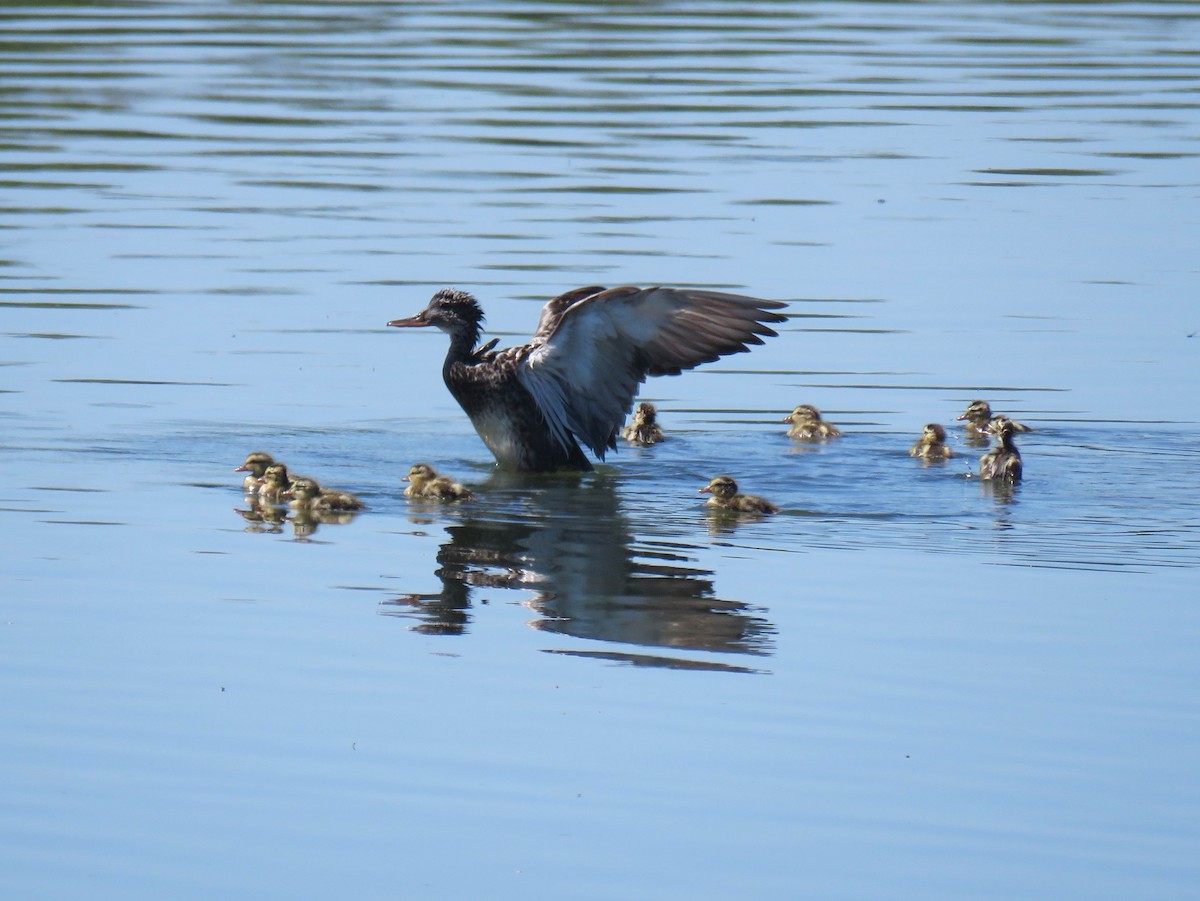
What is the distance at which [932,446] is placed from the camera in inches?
467

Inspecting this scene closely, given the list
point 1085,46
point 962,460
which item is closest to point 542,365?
point 962,460

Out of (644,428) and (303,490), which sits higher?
(644,428)

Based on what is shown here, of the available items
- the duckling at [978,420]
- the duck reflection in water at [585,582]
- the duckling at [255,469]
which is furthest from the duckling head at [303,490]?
the duckling at [978,420]

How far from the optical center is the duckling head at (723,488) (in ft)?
36.0

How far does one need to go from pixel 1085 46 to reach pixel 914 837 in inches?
950

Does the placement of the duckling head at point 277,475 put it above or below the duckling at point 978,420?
below

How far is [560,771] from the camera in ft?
23.1

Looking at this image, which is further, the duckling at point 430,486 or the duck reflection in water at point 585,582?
the duckling at point 430,486

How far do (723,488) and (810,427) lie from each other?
1.37m

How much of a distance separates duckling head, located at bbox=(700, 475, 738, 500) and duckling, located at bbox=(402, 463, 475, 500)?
1223 millimetres

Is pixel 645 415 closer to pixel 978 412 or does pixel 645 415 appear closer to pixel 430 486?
pixel 978 412

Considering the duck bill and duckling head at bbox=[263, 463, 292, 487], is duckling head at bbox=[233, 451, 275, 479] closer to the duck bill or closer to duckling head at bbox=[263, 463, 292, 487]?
duckling head at bbox=[263, 463, 292, 487]

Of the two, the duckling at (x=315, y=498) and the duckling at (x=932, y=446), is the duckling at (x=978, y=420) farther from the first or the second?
the duckling at (x=315, y=498)

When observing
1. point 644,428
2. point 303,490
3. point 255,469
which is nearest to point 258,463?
point 255,469
